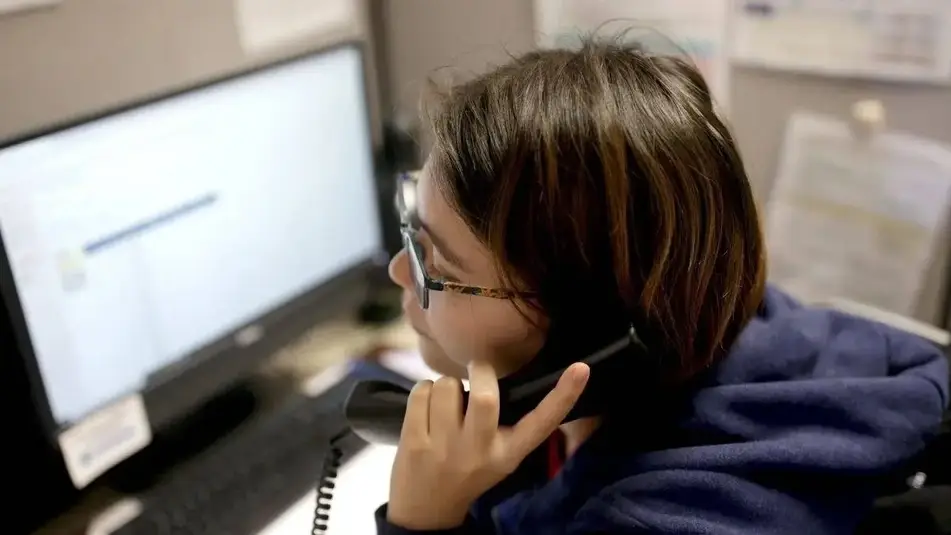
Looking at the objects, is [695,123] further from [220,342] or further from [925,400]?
[220,342]

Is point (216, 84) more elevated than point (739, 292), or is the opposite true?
point (216, 84)

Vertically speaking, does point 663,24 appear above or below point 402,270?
above

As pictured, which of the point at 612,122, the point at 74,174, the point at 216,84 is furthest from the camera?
the point at 216,84

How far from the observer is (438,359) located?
2.67ft

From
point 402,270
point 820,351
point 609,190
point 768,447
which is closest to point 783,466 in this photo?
point 768,447

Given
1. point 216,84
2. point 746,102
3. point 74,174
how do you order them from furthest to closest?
1. point 746,102
2. point 216,84
3. point 74,174

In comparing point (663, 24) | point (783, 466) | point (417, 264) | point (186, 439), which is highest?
point (663, 24)

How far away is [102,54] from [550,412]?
0.65 m

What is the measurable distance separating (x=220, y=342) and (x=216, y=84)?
29 centimetres

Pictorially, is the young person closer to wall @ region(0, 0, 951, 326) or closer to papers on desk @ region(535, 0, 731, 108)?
wall @ region(0, 0, 951, 326)

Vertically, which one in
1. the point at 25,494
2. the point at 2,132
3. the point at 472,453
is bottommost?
the point at 25,494

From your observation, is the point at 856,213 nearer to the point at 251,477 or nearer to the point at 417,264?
the point at 417,264

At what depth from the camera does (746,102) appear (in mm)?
1146

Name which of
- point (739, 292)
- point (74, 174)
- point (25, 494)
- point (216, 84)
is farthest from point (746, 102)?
point (25, 494)
